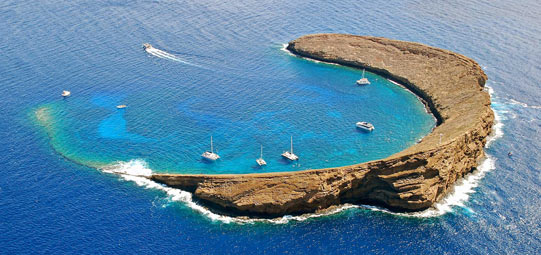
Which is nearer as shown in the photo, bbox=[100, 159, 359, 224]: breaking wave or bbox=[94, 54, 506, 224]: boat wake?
bbox=[100, 159, 359, 224]: breaking wave

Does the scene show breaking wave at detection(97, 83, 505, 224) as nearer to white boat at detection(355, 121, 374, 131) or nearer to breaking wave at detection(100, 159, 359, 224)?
breaking wave at detection(100, 159, 359, 224)

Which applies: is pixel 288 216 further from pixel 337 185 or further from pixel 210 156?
pixel 210 156

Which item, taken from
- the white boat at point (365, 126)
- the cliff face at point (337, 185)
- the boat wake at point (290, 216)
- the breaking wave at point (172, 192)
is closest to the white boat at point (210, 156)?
the cliff face at point (337, 185)

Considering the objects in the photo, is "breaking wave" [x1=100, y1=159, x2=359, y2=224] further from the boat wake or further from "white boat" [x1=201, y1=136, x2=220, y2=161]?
"white boat" [x1=201, y1=136, x2=220, y2=161]

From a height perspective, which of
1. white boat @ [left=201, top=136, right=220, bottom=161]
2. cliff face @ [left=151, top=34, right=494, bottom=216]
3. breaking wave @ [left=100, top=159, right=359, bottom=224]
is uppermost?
cliff face @ [left=151, top=34, right=494, bottom=216]

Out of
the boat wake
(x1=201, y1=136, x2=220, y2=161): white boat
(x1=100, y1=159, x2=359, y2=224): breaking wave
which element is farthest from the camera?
(x1=201, y1=136, x2=220, y2=161): white boat

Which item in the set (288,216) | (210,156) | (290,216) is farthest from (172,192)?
(290,216)

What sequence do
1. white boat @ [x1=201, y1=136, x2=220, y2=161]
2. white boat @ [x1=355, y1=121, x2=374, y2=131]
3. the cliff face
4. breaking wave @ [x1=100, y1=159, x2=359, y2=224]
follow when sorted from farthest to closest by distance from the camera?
1. white boat @ [x1=355, y1=121, x2=374, y2=131]
2. white boat @ [x1=201, y1=136, x2=220, y2=161]
3. the cliff face
4. breaking wave @ [x1=100, y1=159, x2=359, y2=224]

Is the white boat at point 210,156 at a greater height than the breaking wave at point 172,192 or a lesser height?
greater

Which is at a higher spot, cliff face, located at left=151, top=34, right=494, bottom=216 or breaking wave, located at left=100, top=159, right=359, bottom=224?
cliff face, located at left=151, top=34, right=494, bottom=216

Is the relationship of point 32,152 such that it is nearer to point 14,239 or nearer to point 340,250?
point 14,239

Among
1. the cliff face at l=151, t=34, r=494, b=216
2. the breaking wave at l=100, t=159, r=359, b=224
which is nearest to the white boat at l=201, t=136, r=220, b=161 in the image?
the cliff face at l=151, t=34, r=494, b=216

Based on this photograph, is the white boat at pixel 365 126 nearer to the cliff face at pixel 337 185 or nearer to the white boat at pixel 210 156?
the cliff face at pixel 337 185
